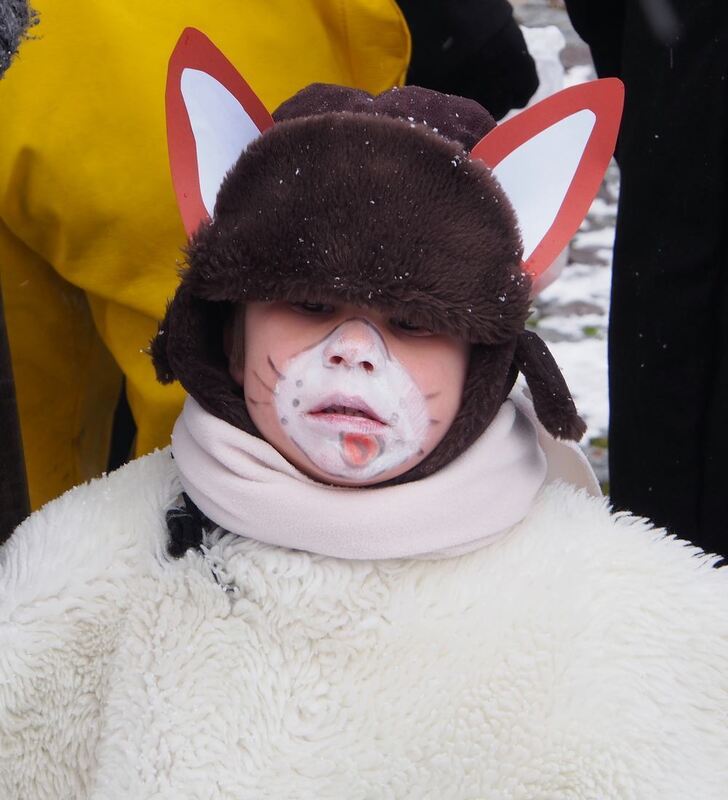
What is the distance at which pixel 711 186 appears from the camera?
1213 mm

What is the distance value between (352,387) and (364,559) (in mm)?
139

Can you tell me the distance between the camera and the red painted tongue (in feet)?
2.85

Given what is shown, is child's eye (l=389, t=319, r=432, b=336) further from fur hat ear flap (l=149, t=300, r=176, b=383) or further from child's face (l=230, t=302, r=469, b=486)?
fur hat ear flap (l=149, t=300, r=176, b=383)

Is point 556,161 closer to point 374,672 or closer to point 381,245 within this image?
point 381,245

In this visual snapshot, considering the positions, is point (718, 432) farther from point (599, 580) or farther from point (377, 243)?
point (377, 243)

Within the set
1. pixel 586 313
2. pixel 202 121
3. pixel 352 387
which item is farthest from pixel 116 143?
pixel 586 313

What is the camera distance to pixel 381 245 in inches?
33.2

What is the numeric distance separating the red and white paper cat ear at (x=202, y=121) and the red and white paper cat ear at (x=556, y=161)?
0.67 ft

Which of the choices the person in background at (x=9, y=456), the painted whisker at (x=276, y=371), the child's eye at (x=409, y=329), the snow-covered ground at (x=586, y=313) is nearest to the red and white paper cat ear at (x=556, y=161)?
A: the child's eye at (x=409, y=329)

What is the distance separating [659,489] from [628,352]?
17 centimetres

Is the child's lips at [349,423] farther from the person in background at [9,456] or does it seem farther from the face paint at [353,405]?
the person in background at [9,456]

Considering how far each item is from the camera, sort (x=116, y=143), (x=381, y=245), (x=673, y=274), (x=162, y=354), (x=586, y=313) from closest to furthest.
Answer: (x=381, y=245), (x=162, y=354), (x=116, y=143), (x=673, y=274), (x=586, y=313)

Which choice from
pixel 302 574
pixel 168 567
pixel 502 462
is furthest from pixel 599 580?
pixel 168 567

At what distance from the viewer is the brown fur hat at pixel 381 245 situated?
847 millimetres
